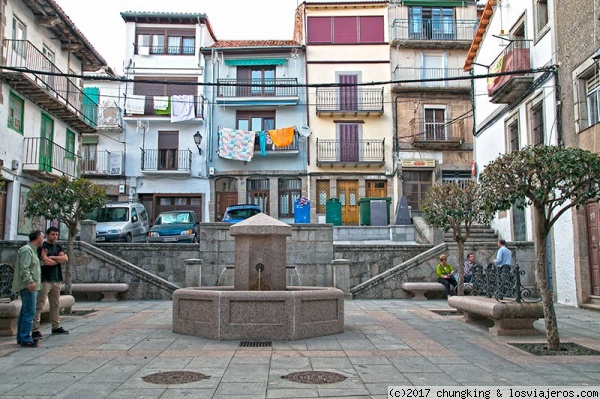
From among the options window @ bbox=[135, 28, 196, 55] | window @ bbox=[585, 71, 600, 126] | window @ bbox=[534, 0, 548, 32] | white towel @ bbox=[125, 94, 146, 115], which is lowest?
window @ bbox=[585, 71, 600, 126]

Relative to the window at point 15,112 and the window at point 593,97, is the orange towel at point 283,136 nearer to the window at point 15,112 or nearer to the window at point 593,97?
the window at point 15,112

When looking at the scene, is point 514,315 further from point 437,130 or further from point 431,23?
point 431,23

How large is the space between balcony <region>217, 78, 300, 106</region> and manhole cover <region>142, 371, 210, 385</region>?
24.6m

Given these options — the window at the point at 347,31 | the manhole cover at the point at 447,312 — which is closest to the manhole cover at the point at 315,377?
the manhole cover at the point at 447,312

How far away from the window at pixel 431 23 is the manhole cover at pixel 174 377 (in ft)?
89.0

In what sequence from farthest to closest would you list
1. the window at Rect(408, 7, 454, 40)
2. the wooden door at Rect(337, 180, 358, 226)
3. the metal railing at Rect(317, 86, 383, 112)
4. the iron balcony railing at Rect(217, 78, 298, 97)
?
the window at Rect(408, 7, 454, 40) → the iron balcony railing at Rect(217, 78, 298, 97) → the metal railing at Rect(317, 86, 383, 112) → the wooden door at Rect(337, 180, 358, 226)

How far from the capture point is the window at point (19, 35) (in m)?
19.0

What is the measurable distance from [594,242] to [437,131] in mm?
16239

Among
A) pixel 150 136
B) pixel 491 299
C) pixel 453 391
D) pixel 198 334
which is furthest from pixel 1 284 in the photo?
pixel 150 136

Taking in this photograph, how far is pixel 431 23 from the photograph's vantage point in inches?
1194

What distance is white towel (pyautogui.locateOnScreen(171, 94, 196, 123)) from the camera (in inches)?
1164

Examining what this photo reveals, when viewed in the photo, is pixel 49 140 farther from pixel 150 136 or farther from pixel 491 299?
pixel 491 299

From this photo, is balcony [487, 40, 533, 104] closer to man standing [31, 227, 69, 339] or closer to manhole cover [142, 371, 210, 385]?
man standing [31, 227, 69, 339]

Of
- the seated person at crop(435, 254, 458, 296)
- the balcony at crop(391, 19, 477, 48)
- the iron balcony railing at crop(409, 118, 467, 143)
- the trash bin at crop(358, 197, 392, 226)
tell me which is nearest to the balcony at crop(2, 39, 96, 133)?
the seated person at crop(435, 254, 458, 296)
